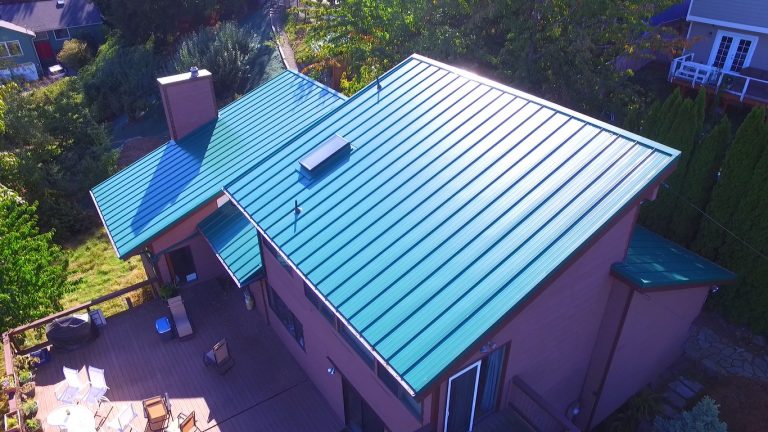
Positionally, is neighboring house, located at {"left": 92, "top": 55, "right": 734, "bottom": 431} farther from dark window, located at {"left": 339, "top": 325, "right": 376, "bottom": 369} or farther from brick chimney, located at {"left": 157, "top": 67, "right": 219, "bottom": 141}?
brick chimney, located at {"left": 157, "top": 67, "right": 219, "bottom": 141}

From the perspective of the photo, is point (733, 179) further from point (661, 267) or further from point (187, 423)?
point (187, 423)

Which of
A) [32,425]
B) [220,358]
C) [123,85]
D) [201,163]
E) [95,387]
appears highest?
[201,163]

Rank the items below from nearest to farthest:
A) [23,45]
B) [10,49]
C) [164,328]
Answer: [164,328] → [10,49] → [23,45]

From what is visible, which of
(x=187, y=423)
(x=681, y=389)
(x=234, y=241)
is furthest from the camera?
(x=234, y=241)

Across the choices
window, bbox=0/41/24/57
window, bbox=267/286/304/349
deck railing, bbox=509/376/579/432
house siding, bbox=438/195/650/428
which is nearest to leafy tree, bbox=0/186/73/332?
window, bbox=267/286/304/349

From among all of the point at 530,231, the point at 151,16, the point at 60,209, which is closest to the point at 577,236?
the point at 530,231

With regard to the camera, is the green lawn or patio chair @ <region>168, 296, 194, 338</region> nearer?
patio chair @ <region>168, 296, 194, 338</region>

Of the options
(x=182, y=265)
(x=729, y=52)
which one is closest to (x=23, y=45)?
(x=182, y=265)

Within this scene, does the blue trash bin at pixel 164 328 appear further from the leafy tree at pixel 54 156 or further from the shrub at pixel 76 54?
the shrub at pixel 76 54
